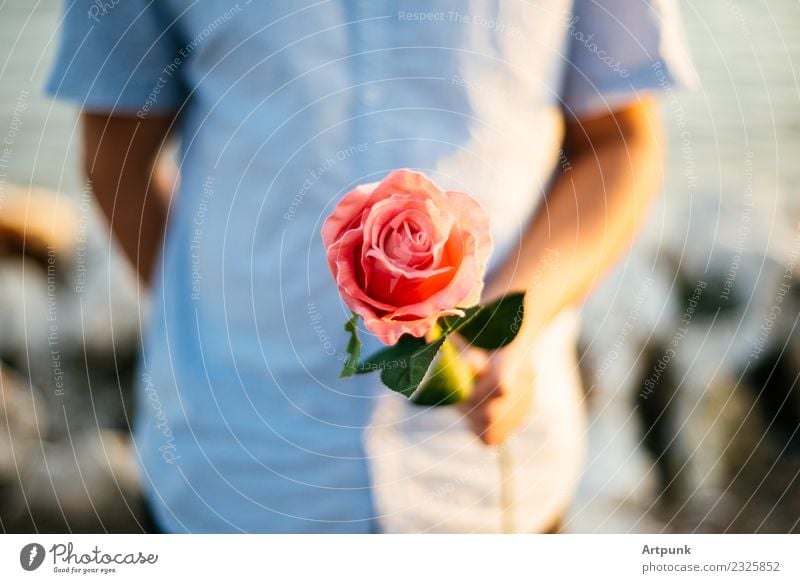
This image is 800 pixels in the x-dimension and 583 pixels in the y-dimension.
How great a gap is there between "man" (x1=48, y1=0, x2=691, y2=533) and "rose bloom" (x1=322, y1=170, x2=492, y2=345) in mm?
81

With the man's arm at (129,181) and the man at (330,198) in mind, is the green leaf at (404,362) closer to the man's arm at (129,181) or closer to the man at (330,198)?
the man at (330,198)

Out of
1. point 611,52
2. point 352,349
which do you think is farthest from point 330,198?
point 611,52

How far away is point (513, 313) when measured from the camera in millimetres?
515

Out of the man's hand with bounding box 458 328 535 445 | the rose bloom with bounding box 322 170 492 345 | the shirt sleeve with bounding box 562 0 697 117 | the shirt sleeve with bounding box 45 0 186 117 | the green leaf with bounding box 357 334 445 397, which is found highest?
the shirt sleeve with bounding box 45 0 186 117

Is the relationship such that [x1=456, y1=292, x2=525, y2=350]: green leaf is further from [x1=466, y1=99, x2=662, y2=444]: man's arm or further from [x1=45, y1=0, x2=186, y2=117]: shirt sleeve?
[x1=45, y1=0, x2=186, y2=117]: shirt sleeve

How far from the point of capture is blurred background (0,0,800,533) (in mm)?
556

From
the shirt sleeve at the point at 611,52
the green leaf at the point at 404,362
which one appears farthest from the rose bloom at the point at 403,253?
the shirt sleeve at the point at 611,52

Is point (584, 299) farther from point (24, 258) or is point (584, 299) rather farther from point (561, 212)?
point (24, 258)

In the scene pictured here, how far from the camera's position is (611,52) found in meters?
0.55

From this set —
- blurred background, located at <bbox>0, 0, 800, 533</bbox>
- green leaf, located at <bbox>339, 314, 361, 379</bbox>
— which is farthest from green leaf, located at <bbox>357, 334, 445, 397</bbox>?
blurred background, located at <bbox>0, 0, 800, 533</bbox>

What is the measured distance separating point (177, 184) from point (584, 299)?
0.29m

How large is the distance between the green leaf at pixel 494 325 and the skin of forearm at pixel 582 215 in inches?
0.6
